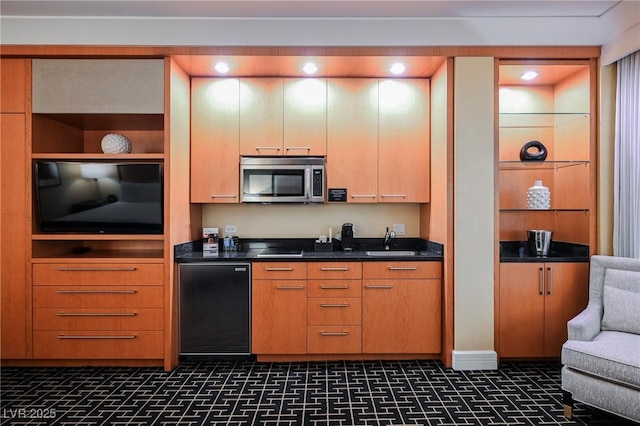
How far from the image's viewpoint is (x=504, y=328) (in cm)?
311

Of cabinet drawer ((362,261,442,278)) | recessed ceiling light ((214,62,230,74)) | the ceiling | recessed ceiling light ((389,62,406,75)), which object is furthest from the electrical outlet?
recessed ceiling light ((214,62,230,74))

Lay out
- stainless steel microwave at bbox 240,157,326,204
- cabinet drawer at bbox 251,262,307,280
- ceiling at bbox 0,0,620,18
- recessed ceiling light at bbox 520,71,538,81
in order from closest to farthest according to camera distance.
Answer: ceiling at bbox 0,0,620,18 < cabinet drawer at bbox 251,262,307,280 < recessed ceiling light at bbox 520,71,538,81 < stainless steel microwave at bbox 240,157,326,204

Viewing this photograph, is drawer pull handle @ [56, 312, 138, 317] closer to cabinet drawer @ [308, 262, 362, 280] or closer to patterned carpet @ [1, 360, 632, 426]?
patterned carpet @ [1, 360, 632, 426]

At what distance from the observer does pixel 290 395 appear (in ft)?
8.70

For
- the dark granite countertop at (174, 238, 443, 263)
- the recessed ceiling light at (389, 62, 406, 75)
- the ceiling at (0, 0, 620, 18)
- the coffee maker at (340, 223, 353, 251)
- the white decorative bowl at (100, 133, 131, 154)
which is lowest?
the dark granite countertop at (174, 238, 443, 263)

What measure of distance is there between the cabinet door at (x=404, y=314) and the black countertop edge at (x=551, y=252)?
27.3 inches

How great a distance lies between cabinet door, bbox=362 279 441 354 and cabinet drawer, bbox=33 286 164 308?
173 cm

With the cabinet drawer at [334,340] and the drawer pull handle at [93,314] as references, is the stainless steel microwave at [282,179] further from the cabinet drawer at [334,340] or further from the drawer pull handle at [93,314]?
the drawer pull handle at [93,314]

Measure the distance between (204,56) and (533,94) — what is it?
3001mm

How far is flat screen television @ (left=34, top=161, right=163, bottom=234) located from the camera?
3088 mm

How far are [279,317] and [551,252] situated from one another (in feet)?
8.32

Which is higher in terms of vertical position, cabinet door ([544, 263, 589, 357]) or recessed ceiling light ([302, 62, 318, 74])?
recessed ceiling light ([302, 62, 318, 74])

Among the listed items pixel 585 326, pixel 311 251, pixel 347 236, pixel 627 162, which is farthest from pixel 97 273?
pixel 627 162

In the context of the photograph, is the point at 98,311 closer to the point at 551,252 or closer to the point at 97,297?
the point at 97,297
